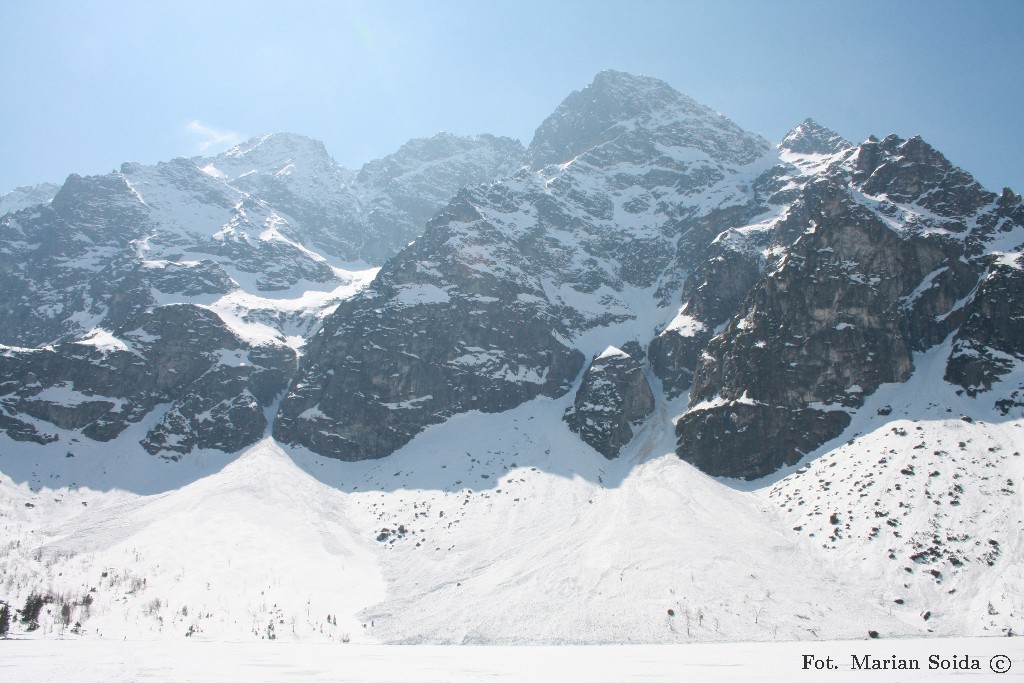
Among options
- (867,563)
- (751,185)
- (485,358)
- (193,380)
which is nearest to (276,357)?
(193,380)

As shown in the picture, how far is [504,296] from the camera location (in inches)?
4114

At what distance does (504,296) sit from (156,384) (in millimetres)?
61181

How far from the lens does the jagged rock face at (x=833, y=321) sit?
66.2m

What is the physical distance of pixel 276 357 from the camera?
103 metres

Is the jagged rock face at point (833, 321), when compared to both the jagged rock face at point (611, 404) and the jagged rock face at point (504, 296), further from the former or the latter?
the jagged rock face at point (504, 296)

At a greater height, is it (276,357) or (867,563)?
(276,357)

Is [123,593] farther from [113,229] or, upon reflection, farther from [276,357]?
[113,229]

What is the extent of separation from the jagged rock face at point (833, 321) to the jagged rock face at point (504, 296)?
30890 millimetres

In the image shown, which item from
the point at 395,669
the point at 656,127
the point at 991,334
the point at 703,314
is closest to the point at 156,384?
the point at 703,314

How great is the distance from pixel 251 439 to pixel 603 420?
54241 millimetres

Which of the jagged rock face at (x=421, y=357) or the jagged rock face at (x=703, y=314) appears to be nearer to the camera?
the jagged rock face at (x=421, y=357)

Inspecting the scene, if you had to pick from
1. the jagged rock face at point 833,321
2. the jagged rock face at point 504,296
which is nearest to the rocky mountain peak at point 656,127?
the jagged rock face at point 504,296

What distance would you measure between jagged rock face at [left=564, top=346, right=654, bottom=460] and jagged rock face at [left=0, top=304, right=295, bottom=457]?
50950 millimetres

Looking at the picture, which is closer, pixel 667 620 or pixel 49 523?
pixel 667 620
